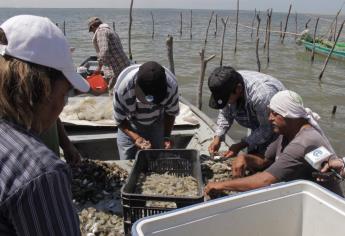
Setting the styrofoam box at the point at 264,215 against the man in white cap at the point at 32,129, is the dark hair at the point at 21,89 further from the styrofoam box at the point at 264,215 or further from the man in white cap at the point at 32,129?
the styrofoam box at the point at 264,215

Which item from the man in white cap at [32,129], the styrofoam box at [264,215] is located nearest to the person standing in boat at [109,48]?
the styrofoam box at [264,215]

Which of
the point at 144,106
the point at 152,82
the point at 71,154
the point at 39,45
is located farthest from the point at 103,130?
the point at 39,45

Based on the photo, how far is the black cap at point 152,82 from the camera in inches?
151

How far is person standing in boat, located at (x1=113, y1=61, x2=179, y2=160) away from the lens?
153 inches

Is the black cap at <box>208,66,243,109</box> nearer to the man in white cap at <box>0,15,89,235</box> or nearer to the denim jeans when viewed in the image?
the denim jeans

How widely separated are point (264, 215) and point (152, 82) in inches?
81.0

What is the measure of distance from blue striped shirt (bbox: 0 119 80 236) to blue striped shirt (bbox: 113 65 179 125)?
9.46ft

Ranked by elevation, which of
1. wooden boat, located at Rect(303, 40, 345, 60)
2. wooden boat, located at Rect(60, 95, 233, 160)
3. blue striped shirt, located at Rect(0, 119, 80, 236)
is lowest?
wooden boat, located at Rect(303, 40, 345, 60)

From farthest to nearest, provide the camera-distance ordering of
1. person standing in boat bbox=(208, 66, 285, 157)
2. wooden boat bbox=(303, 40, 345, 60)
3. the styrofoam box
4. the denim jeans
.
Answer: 1. wooden boat bbox=(303, 40, 345, 60)
2. the denim jeans
3. person standing in boat bbox=(208, 66, 285, 157)
4. the styrofoam box

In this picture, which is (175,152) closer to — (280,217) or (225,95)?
(225,95)

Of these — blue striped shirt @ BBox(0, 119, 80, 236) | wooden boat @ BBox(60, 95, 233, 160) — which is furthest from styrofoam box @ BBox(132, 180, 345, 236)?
wooden boat @ BBox(60, 95, 233, 160)

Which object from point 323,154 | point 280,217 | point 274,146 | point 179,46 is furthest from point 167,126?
point 179,46

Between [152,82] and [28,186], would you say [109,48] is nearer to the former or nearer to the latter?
[152,82]

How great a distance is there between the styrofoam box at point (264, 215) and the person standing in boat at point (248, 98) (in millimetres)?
2008
